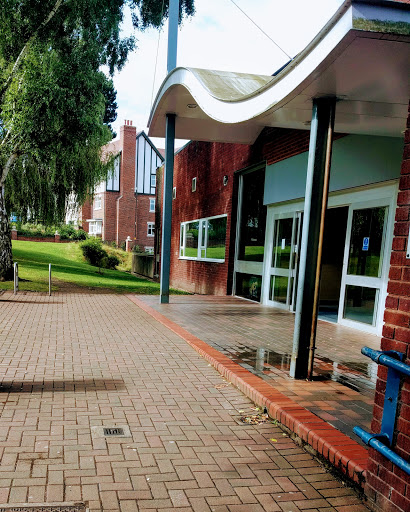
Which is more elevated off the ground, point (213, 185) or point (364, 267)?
point (213, 185)

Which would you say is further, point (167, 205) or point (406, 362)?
point (167, 205)

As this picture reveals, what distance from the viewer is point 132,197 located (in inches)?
1640

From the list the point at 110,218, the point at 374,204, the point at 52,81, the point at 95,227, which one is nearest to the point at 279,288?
the point at 374,204

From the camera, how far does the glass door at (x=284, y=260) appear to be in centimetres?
1002

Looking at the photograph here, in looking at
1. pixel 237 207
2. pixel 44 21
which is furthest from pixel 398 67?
pixel 44 21

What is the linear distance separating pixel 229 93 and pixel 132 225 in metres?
35.8

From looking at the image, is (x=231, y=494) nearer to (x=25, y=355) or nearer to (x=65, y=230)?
(x=25, y=355)

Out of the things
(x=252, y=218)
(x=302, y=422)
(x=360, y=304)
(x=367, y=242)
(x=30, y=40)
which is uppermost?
(x=30, y=40)

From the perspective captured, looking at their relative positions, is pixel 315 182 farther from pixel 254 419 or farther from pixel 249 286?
pixel 249 286

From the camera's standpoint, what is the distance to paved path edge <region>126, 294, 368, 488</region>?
2986 mm

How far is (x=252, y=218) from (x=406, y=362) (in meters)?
10.2

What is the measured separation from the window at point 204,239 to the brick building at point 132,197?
75.1ft

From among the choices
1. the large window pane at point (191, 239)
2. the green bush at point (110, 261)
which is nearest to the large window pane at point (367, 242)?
the large window pane at point (191, 239)

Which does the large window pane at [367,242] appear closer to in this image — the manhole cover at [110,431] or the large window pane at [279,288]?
the large window pane at [279,288]
